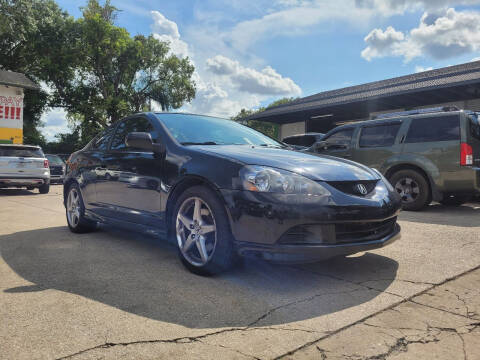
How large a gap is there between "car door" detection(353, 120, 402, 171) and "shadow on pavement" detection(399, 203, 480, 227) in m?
1.14

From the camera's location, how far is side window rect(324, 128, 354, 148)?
7.93m

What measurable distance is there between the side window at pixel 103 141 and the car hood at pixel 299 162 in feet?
5.71

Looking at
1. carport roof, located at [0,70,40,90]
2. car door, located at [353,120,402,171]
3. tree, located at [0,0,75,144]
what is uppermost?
tree, located at [0,0,75,144]

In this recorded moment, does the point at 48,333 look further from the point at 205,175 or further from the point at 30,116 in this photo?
the point at 30,116

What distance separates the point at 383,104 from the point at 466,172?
11991mm

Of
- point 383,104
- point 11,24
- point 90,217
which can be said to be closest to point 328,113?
point 383,104

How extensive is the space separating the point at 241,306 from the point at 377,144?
18.8 ft

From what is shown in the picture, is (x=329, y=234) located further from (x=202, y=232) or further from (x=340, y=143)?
(x=340, y=143)

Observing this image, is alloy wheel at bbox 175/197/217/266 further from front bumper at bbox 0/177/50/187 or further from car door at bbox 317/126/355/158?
front bumper at bbox 0/177/50/187

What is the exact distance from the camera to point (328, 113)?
20.4 meters

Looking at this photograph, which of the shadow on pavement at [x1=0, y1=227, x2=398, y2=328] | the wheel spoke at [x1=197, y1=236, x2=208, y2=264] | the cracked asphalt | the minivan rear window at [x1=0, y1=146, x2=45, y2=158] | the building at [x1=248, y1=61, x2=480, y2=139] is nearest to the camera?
the cracked asphalt

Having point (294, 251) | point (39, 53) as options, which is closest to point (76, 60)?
point (39, 53)

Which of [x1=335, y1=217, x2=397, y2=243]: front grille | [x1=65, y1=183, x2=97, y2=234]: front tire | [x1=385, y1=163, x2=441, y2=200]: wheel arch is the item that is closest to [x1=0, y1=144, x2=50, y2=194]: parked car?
[x1=65, y1=183, x2=97, y2=234]: front tire

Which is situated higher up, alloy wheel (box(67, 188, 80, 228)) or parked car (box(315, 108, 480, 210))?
parked car (box(315, 108, 480, 210))
